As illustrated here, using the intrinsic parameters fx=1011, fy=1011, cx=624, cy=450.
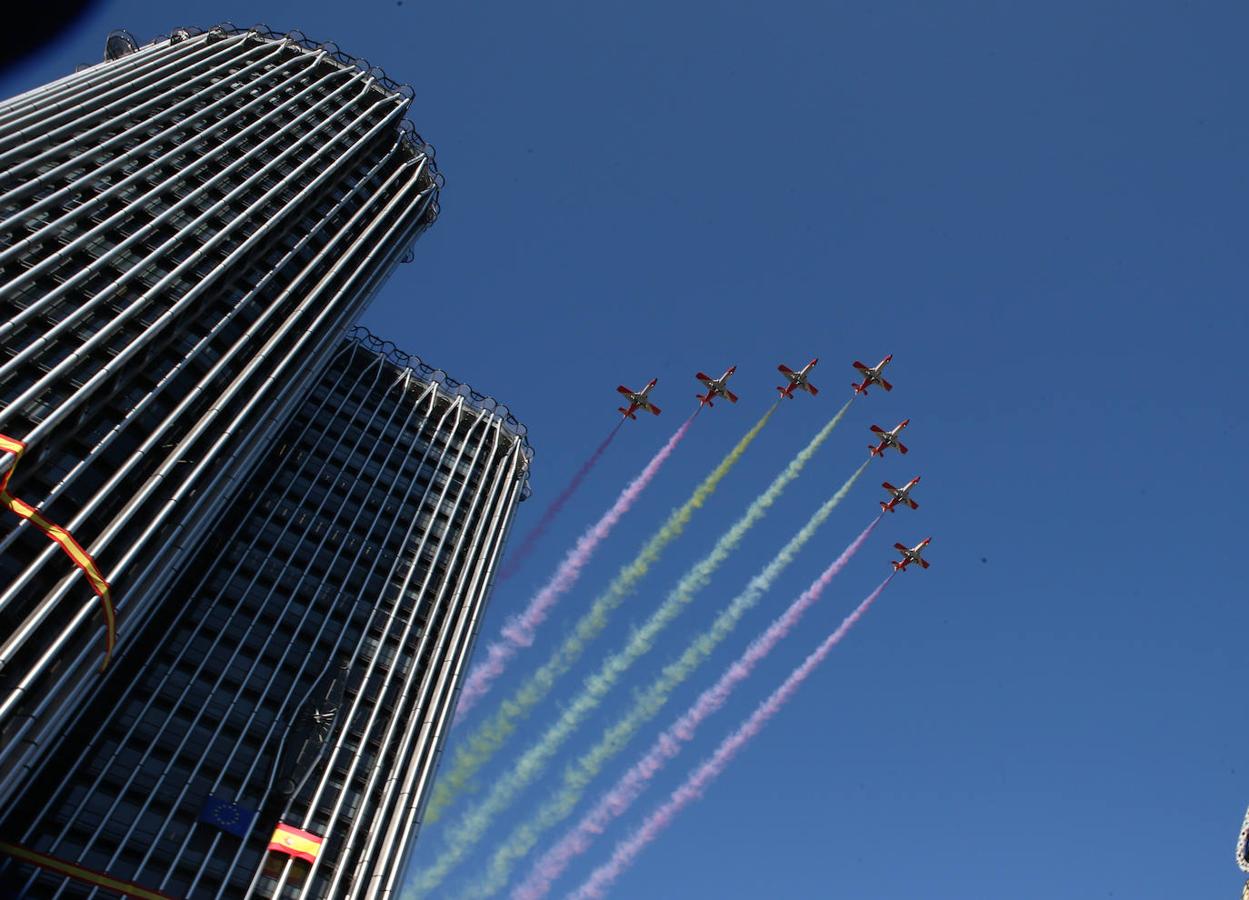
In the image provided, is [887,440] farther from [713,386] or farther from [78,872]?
[78,872]

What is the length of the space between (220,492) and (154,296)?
1747 centimetres

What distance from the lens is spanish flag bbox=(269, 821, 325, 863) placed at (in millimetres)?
88688

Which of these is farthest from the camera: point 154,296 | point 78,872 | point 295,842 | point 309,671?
point 309,671

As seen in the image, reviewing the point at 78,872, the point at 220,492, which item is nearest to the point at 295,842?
the point at 78,872

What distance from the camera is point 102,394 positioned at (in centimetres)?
7712

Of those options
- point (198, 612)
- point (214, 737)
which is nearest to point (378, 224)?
point (198, 612)

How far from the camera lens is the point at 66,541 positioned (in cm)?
6769

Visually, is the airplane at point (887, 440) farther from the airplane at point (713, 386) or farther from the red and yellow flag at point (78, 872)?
the red and yellow flag at point (78, 872)

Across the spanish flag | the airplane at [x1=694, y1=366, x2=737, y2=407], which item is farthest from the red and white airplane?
the spanish flag

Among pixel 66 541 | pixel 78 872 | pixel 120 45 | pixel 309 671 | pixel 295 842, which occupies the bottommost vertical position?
pixel 78 872

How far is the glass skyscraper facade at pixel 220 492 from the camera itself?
74.6m

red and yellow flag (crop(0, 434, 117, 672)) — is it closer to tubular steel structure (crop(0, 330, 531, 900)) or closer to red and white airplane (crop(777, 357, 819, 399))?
tubular steel structure (crop(0, 330, 531, 900))

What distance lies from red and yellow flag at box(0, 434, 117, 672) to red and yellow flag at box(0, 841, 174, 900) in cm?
1722

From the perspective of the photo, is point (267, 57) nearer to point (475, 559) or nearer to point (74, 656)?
point (475, 559)
